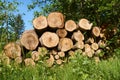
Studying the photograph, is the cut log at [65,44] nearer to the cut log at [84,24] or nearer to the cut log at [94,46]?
the cut log at [84,24]

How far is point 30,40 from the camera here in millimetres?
7875

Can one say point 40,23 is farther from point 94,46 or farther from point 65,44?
point 94,46

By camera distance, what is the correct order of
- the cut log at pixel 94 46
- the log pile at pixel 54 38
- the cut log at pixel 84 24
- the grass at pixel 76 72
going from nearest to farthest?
the grass at pixel 76 72 → the log pile at pixel 54 38 → the cut log at pixel 84 24 → the cut log at pixel 94 46

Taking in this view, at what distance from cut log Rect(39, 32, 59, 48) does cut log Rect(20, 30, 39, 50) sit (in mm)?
139

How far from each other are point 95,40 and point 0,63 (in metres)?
4.84

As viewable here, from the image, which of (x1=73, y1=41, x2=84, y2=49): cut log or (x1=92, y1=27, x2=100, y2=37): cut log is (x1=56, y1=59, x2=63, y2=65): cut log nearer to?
(x1=73, y1=41, x2=84, y2=49): cut log

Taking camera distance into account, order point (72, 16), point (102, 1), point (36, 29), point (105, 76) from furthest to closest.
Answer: point (72, 16), point (102, 1), point (36, 29), point (105, 76)

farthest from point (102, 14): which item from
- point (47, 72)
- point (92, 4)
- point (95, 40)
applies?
point (47, 72)

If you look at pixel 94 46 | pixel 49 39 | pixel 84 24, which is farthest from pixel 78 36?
pixel 49 39

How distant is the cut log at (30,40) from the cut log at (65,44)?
0.55 meters

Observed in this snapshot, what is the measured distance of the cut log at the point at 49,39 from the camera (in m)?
7.84

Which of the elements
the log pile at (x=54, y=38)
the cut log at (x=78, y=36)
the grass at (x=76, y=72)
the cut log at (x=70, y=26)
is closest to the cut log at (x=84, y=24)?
the log pile at (x=54, y=38)

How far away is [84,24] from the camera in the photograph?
8570 mm

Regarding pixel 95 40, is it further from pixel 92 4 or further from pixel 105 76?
pixel 105 76
